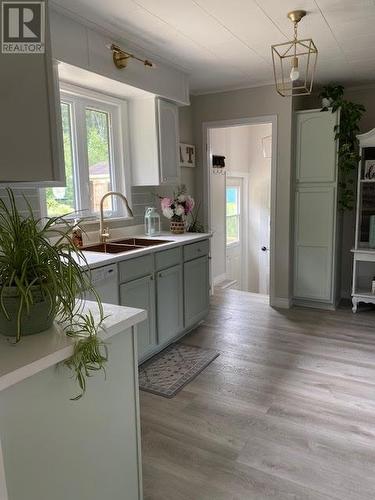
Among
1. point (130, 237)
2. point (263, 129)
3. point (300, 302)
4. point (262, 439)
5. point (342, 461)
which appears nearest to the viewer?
point (342, 461)

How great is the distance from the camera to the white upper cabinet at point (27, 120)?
142 centimetres

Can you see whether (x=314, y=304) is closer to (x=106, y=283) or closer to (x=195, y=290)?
(x=195, y=290)

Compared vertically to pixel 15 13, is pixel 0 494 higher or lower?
lower

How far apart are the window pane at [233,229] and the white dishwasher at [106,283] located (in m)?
3.74

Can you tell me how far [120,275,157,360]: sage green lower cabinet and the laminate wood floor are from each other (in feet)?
1.34

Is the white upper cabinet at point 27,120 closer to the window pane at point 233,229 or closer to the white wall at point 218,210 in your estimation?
the white wall at point 218,210

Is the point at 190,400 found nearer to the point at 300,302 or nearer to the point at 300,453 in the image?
the point at 300,453

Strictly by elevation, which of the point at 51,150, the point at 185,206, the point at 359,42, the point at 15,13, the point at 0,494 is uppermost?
the point at 359,42

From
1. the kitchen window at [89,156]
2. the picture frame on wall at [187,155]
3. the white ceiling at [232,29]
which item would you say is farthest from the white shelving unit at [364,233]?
the kitchen window at [89,156]

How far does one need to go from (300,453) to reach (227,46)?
2.83 metres

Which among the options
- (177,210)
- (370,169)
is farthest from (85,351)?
(370,169)

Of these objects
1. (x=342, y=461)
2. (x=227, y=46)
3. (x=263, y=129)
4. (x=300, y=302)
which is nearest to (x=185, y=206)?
(x=227, y=46)

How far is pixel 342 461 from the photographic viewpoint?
1.94 meters

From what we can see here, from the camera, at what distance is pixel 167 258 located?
315 centimetres
